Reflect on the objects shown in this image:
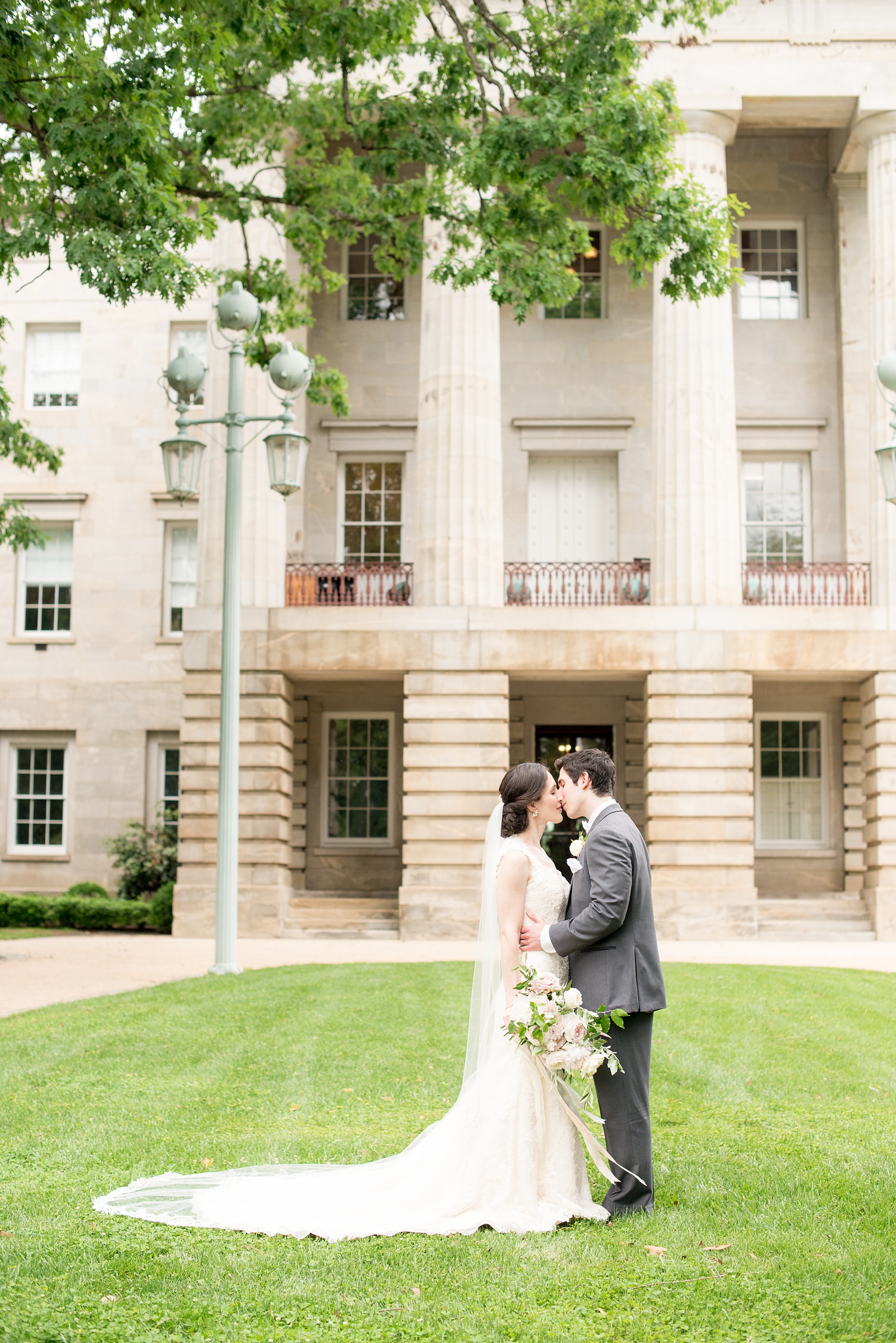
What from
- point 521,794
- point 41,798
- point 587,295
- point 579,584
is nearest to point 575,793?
point 521,794

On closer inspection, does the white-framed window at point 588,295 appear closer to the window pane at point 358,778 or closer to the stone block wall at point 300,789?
the window pane at point 358,778

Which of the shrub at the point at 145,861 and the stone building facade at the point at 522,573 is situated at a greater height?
the stone building facade at the point at 522,573

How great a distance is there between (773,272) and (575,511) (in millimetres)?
6758

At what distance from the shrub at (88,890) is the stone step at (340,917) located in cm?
452

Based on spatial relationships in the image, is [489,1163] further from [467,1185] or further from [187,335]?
[187,335]

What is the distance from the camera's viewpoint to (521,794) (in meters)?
6.01

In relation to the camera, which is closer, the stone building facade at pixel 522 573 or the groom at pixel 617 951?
the groom at pixel 617 951

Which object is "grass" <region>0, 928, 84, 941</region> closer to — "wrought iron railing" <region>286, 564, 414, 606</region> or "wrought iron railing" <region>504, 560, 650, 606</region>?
"wrought iron railing" <region>286, 564, 414, 606</region>

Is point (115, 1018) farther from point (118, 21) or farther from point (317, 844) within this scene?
point (317, 844)

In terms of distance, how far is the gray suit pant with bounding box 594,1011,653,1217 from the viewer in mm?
5797

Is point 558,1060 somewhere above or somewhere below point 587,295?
below

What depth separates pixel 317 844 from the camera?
27469 mm

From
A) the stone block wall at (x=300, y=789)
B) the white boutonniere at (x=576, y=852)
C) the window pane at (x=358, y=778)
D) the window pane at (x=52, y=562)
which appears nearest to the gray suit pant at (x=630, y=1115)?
the white boutonniere at (x=576, y=852)

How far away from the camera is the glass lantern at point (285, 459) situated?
15.6 m
